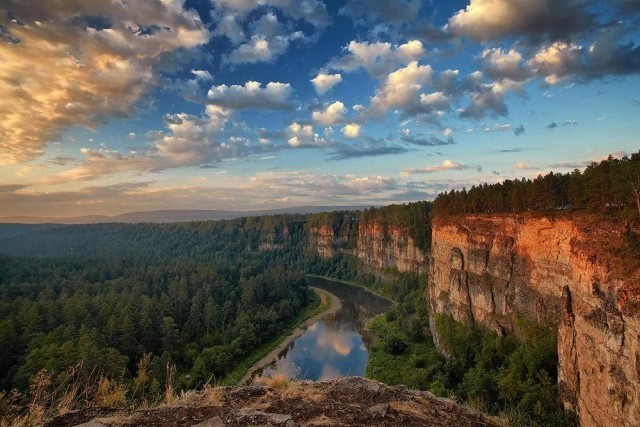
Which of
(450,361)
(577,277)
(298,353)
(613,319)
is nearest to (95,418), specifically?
(613,319)

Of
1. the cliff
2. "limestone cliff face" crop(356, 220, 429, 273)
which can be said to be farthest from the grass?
the cliff

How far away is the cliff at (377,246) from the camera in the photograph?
8581 cm

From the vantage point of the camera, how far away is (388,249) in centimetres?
9756

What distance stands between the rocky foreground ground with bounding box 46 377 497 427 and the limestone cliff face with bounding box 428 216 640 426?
513 inches

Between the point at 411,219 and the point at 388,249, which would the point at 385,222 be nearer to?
the point at 388,249

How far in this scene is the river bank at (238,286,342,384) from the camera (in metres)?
43.4

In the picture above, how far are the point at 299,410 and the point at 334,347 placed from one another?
46.9 m

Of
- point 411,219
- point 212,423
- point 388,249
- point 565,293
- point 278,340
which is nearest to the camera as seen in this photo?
point 212,423

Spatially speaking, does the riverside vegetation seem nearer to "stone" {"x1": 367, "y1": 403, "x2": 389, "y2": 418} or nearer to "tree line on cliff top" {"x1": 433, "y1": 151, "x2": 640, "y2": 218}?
"tree line on cliff top" {"x1": 433, "y1": 151, "x2": 640, "y2": 218}

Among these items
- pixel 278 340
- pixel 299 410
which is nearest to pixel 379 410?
pixel 299 410

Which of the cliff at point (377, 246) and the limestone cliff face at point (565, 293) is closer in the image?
the limestone cliff face at point (565, 293)

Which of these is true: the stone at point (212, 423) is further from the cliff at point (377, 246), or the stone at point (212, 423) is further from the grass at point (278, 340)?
the cliff at point (377, 246)

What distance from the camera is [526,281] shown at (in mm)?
32312

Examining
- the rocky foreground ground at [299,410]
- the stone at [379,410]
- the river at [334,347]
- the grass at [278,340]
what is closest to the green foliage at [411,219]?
the river at [334,347]
